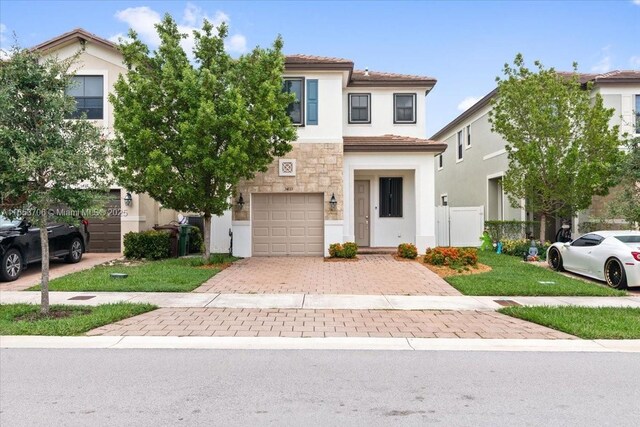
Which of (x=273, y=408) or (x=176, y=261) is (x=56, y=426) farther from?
(x=176, y=261)

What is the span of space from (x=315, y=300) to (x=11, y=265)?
8.08m

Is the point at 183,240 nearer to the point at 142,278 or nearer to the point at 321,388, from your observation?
the point at 142,278

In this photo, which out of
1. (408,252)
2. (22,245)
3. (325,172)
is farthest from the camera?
(325,172)

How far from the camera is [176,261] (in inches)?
580

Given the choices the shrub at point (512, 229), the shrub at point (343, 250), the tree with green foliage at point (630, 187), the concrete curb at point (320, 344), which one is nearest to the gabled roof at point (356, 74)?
the shrub at point (343, 250)

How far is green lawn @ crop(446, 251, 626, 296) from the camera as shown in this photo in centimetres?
1006

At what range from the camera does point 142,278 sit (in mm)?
11352

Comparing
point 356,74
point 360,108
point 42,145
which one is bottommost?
point 42,145

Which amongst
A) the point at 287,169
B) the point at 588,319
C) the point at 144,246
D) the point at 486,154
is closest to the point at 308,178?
the point at 287,169

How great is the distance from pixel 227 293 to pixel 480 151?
18231 mm

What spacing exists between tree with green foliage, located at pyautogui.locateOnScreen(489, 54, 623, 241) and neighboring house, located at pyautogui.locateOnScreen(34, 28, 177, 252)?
43.2 feet

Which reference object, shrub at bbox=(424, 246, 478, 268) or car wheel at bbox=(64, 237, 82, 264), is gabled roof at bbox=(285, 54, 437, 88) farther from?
car wheel at bbox=(64, 237, 82, 264)

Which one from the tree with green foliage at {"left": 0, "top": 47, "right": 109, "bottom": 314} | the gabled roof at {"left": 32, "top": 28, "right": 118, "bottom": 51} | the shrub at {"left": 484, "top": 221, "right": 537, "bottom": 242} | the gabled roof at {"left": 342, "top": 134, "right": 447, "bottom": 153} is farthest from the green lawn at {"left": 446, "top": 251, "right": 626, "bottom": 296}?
the gabled roof at {"left": 32, "top": 28, "right": 118, "bottom": 51}

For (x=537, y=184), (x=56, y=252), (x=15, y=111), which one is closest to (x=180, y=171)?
(x=56, y=252)
